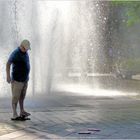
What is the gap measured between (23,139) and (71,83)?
1521cm

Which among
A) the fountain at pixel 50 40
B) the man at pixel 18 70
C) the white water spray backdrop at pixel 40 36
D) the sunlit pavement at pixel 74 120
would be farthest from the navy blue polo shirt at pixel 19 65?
the white water spray backdrop at pixel 40 36

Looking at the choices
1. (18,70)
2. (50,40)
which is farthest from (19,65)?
(50,40)

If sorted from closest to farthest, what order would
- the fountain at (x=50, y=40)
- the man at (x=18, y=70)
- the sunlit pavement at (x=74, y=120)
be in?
1. the sunlit pavement at (x=74, y=120)
2. the man at (x=18, y=70)
3. the fountain at (x=50, y=40)

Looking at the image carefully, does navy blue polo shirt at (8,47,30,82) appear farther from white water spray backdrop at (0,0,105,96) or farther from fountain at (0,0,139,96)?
white water spray backdrop at (0,0,105,96)

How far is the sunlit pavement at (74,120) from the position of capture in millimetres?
10148

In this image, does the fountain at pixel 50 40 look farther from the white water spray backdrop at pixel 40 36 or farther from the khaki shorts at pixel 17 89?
the khaki shorts at pixel 17 89

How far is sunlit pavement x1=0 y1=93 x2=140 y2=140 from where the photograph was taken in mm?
10148

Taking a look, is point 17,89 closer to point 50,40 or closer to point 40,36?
point 40,36

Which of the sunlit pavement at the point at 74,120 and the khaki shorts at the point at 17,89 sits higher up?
the khaki shorts at the point at 17,89

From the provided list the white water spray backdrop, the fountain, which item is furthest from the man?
the white water spray backdrop

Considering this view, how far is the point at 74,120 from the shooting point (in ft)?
39.5

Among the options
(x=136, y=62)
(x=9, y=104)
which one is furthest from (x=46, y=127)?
(x=136, y=62)

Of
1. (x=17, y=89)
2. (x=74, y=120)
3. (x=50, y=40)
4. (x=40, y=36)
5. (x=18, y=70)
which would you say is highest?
(x=40, y=36)

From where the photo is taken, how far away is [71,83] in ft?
81.1
